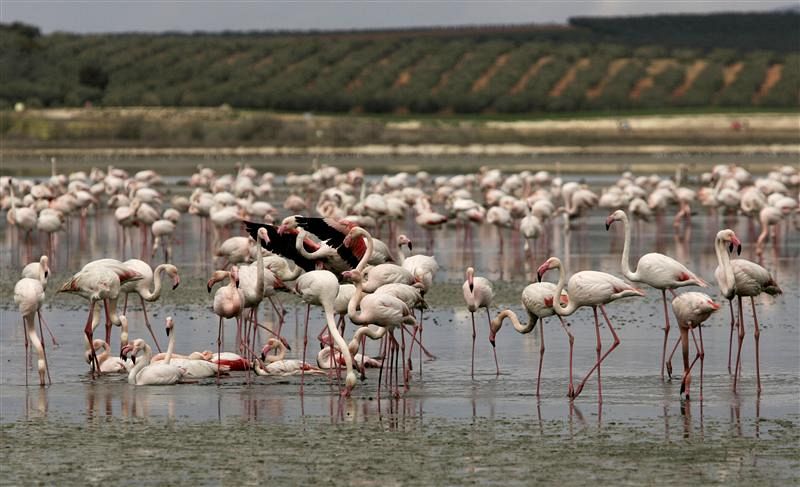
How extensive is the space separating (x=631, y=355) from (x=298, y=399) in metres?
3.54

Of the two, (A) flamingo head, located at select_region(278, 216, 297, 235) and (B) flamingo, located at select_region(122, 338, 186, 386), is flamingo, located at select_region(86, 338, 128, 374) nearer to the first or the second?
(B) flamingo, located at select_region(122, 338, 186, 386)

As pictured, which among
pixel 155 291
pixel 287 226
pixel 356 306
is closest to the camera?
pixel 356 306

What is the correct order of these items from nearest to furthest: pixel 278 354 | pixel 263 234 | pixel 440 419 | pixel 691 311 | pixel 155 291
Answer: pixel 440 419 < pixel 691 311 < pixel 278 354 < pixel 263 234 < pixel 155 291

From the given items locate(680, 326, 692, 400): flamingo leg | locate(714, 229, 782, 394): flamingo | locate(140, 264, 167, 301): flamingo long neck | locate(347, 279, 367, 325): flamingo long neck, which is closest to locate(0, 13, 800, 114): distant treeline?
locate(140, 264, 167, 301): flamingo long neck

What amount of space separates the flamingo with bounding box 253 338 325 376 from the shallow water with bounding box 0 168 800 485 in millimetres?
138

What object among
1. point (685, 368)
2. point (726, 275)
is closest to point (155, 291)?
point (685, 368)

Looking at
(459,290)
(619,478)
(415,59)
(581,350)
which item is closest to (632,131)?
(415,59)

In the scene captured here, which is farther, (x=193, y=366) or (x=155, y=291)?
(x=155, y=291)

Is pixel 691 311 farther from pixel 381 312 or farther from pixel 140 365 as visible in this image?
pixel 140 365

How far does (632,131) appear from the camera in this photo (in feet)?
230

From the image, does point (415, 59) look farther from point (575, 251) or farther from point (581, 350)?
point (581, 350)

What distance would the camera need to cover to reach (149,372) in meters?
12.9

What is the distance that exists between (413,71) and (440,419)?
93006mm

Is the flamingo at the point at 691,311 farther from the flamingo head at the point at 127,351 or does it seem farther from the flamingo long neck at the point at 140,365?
the flamingo head at the point at 127,351
